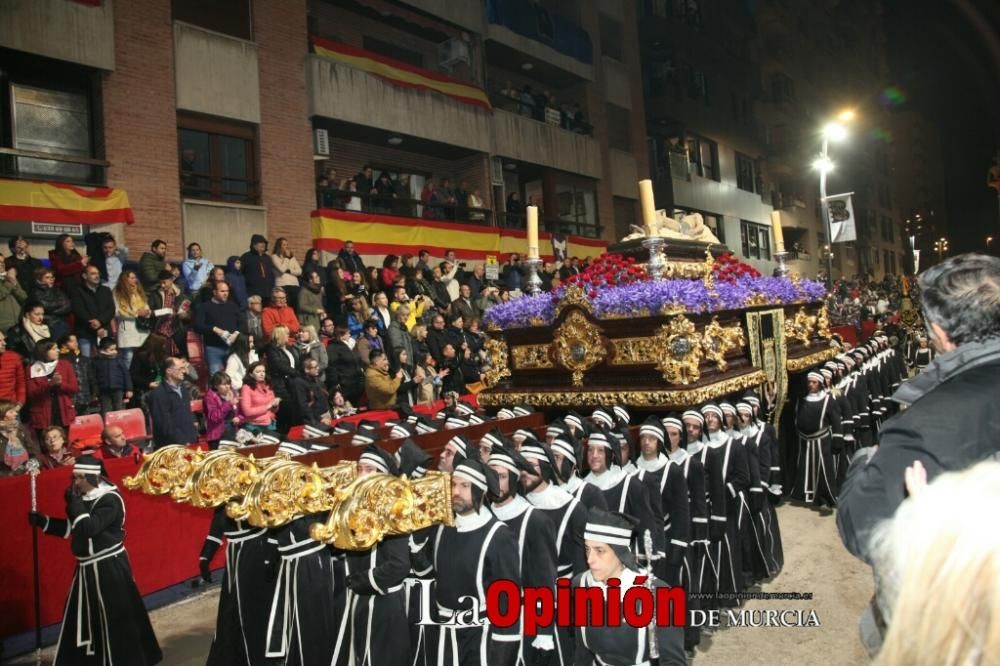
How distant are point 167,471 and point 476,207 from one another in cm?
1519

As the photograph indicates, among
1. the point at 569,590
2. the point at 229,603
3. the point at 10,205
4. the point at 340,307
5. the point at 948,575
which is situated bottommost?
the point at 229,603

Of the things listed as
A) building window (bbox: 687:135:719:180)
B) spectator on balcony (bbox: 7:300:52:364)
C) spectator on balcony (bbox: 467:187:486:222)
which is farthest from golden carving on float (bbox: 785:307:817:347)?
building window (bbox: 687:135:719:180)

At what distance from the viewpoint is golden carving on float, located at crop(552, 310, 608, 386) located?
22.6 ft

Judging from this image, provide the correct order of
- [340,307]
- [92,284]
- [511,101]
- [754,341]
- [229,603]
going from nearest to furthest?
[229,603] → [754,341] → [92,284] → [340,307] → [511,101]

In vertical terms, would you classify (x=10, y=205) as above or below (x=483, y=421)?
above

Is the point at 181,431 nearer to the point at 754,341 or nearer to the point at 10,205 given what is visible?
the point at 10,205

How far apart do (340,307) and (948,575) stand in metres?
12.1

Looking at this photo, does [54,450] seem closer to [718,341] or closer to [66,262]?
[66,262]

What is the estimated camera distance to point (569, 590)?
352 centimetres

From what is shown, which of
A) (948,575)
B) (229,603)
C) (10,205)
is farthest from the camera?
(10,205)

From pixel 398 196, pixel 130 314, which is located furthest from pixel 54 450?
pixel 398 196

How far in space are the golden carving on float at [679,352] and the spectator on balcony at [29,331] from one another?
7.56m

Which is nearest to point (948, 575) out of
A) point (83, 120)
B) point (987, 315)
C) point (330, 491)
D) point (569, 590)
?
point (987, 315)

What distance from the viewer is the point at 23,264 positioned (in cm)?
904
